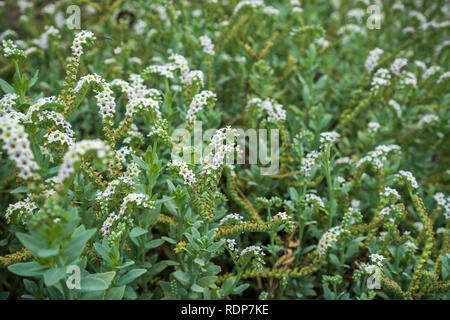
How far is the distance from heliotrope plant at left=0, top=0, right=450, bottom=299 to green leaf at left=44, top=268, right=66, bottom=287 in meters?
0.02

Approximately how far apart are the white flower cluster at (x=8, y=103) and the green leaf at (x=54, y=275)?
103 cm

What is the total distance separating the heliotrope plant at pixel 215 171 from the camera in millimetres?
2146

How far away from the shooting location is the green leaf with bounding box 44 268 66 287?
5.65 ft

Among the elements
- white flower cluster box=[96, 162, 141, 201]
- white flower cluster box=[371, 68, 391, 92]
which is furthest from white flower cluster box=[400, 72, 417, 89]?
white flower cluster box=[96, 162, 141, 201]

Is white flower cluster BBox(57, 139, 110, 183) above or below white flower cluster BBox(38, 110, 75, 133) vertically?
below

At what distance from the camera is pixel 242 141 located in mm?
3221

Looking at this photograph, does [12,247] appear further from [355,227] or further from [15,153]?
[355,227]

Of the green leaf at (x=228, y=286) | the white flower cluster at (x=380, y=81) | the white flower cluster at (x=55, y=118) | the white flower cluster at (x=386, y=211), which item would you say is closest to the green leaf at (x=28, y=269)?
the white flower cluster at (x=55, y=118)

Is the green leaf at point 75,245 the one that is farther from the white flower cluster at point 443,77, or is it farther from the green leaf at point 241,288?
the white flower cluster at point 443,77

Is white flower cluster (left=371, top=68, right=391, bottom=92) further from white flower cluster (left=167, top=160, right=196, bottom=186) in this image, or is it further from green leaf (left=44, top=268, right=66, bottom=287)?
green leaf (left=44, top=268, right=66, bottom=287)

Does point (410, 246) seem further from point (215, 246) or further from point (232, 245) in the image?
point (215, 246)

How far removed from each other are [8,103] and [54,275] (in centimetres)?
118
